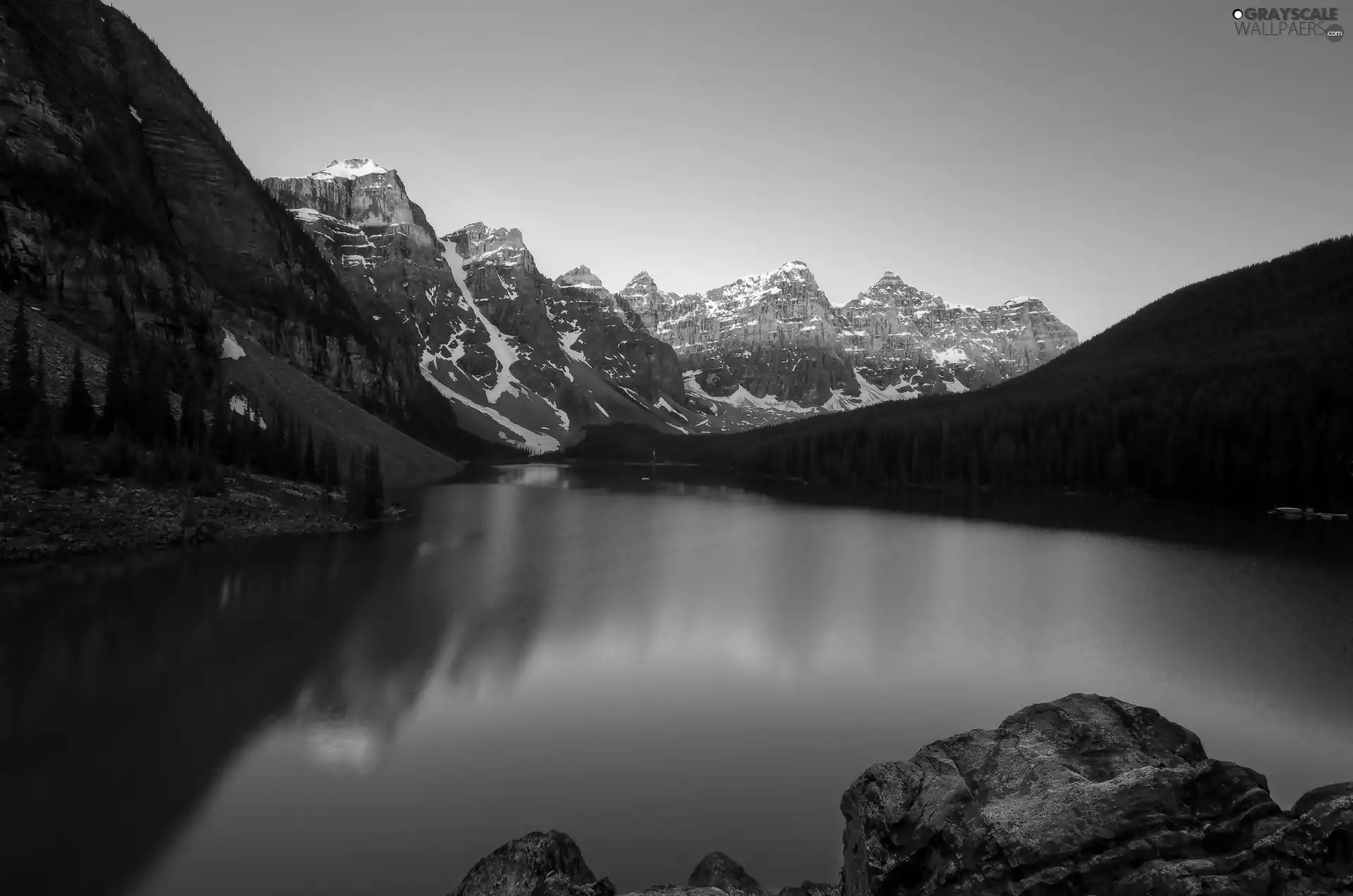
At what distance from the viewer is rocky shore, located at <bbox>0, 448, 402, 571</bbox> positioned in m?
22.5

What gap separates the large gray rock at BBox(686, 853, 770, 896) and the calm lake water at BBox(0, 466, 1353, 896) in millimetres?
828

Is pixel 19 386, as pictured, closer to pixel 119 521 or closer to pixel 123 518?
pixel 123 518

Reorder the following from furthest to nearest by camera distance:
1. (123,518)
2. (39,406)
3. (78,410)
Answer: (78,410), (39,406), (123,518)

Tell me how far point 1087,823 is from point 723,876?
11.7ft

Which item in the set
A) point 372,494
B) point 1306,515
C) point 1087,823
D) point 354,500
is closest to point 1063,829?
point 1087,823

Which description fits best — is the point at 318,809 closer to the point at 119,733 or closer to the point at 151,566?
the point at 119,733

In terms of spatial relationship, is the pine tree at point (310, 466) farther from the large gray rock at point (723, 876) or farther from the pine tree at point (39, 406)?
the large gray rock at point (723, 876)

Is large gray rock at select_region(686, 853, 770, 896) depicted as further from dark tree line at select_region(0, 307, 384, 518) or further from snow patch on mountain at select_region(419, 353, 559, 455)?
snow patch on mountain at select_region(419, 353, 559, 455)

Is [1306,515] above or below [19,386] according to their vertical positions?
below

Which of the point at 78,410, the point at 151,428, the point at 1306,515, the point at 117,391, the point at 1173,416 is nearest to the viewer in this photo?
the point at 78,410

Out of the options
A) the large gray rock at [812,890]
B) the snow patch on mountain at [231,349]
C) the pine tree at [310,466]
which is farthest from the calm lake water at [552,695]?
the snow patch on mountain at [231,349]

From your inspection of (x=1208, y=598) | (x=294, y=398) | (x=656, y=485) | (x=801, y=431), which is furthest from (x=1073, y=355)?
(x=294, y=398)

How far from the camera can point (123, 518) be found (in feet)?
84.4

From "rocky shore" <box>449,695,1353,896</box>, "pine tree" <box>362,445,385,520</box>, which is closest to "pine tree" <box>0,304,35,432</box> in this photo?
"pine tree" <box>362,445,385,520</box>
